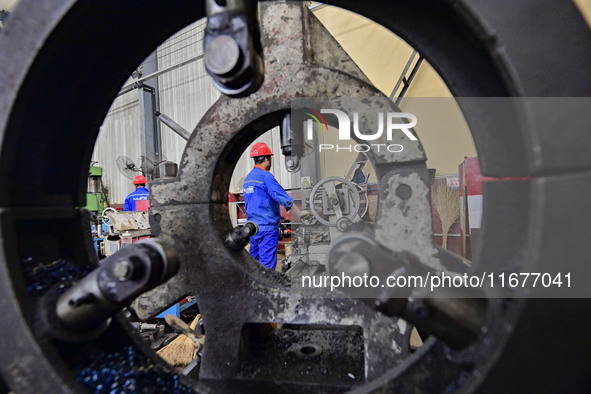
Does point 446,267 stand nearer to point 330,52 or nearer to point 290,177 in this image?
point 330,52

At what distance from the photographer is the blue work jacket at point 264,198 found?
8.86 ft

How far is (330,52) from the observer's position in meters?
1.20

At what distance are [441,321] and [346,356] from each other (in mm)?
676

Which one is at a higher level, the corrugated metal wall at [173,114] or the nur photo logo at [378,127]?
the corrugated metal wall at [173,114]

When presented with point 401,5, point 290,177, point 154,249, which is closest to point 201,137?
point 154,249

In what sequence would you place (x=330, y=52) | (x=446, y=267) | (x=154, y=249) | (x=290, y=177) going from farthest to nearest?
(x=290, y=177) < (x=330, y=52) < (x=446, y=267) < (x=154, y=249)

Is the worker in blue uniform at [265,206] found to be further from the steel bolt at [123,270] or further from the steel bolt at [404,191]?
the steel bolt at [123,270]

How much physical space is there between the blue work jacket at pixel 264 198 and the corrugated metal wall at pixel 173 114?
226 centimetres

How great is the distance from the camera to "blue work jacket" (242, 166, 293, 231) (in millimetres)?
2699

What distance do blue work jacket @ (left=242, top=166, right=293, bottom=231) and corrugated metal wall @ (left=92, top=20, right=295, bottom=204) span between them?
7.42ft

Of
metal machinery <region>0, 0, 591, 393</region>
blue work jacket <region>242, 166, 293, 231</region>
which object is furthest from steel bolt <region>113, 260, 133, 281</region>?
blue work jacket <region>242, 166, 293, 231</region>

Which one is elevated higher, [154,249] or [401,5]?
[401,5]

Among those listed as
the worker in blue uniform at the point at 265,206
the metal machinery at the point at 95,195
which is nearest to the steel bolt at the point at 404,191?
the worker in blue uniform at the point at 265,206

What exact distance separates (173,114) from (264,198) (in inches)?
174
